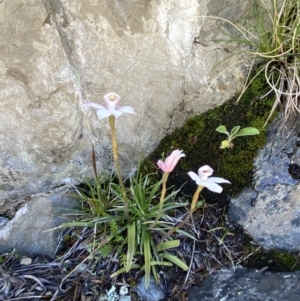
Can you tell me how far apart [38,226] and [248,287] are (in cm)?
107

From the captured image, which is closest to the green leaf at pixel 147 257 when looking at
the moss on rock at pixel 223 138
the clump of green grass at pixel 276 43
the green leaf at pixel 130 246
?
the green leaf at pixel 130 246

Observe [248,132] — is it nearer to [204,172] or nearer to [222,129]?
[222,129]

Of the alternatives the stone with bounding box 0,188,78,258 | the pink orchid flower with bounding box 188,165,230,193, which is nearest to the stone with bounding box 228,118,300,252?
the pink orchid flower with bounding box 188,165,230,193

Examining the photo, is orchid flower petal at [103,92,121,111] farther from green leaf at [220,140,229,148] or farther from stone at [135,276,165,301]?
stone at [135,276,165,301]

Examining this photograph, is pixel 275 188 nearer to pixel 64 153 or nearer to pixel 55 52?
pixel 64 153

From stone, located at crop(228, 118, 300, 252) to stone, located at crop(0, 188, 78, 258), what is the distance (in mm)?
864

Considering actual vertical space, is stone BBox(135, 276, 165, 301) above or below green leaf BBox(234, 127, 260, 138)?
below

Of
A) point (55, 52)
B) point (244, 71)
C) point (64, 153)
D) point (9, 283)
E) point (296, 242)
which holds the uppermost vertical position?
point (55, 52)

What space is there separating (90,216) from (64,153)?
0.38m

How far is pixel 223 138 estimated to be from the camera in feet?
8.29

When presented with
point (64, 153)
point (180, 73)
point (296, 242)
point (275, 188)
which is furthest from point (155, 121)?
point (296, 242)

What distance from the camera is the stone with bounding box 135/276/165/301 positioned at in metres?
2.23

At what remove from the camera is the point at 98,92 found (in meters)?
2.50

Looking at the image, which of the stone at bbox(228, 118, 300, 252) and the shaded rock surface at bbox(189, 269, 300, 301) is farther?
the stone at bbox(228, 118, 300, 252)
